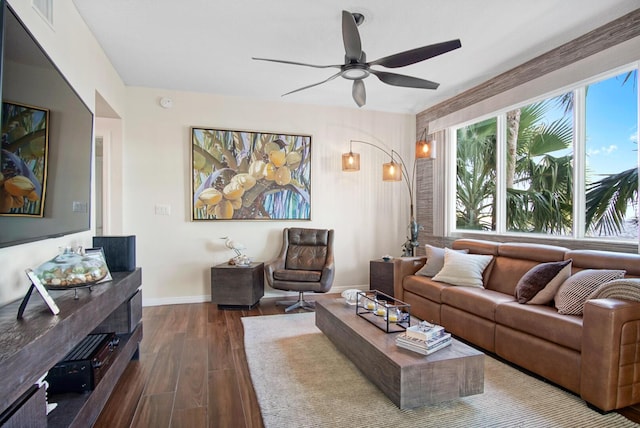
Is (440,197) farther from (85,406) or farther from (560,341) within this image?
(85,406)

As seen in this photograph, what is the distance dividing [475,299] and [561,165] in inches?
64.2

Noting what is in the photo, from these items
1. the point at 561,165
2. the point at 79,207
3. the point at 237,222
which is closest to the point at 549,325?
the point at 561,165

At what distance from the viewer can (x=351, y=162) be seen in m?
4.72

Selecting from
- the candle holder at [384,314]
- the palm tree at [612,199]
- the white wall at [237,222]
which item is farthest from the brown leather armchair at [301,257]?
the palm tree at [612,199]

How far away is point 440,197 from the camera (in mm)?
4703

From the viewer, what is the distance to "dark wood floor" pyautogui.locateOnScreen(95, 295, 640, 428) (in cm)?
189

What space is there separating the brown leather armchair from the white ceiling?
1913mm

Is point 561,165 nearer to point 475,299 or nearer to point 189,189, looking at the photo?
point 475,299

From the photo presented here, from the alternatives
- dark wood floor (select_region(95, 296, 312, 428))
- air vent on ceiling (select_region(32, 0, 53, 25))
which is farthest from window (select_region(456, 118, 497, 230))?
air vent on ceiling (select_region(32, 0, 53, 25))

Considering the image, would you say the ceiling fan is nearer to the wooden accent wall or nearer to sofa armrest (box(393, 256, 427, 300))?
the wooden accent wall

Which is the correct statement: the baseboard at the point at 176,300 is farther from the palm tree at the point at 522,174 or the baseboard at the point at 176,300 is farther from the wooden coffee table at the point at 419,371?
the palm tree at the point at 522,174

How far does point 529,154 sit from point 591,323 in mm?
2230

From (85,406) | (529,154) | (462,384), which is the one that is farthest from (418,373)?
(529,154)

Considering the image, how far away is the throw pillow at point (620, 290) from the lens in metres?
1.95
